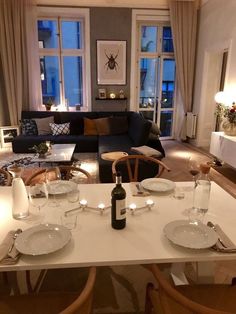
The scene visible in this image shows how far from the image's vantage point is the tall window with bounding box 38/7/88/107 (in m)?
6.03

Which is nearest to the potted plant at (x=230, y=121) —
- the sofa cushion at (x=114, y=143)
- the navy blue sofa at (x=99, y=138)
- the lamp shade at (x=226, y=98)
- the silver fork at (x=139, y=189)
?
the lamp shade at (x=226, y=98)

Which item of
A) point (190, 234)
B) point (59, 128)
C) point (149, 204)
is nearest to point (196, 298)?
point (190, 234)

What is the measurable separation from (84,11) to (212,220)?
5678mm

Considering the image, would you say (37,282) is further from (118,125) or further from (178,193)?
(118,125)

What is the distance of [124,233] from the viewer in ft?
4.21

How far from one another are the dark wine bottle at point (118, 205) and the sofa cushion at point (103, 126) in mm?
4368

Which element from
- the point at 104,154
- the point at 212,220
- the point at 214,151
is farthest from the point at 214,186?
the point at 214,151

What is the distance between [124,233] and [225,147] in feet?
11.2

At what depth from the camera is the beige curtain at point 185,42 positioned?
5.80 meters

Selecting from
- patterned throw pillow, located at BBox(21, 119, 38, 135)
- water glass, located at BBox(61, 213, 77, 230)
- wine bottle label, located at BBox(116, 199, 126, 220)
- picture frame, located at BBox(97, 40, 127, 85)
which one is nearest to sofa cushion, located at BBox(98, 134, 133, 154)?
patterned throw pillow, located at BBox(21, 119, 38, 135)

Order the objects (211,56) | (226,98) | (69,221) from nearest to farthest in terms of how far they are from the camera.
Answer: (69,221) < (226,98) < (211,56)

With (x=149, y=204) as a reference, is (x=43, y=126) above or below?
below

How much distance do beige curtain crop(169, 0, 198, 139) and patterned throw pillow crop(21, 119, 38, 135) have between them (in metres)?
3.40

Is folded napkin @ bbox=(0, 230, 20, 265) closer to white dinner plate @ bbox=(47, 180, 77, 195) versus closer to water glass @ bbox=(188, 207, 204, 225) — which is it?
white dinner plate @ bbox=(47, 180, 77, 195)
